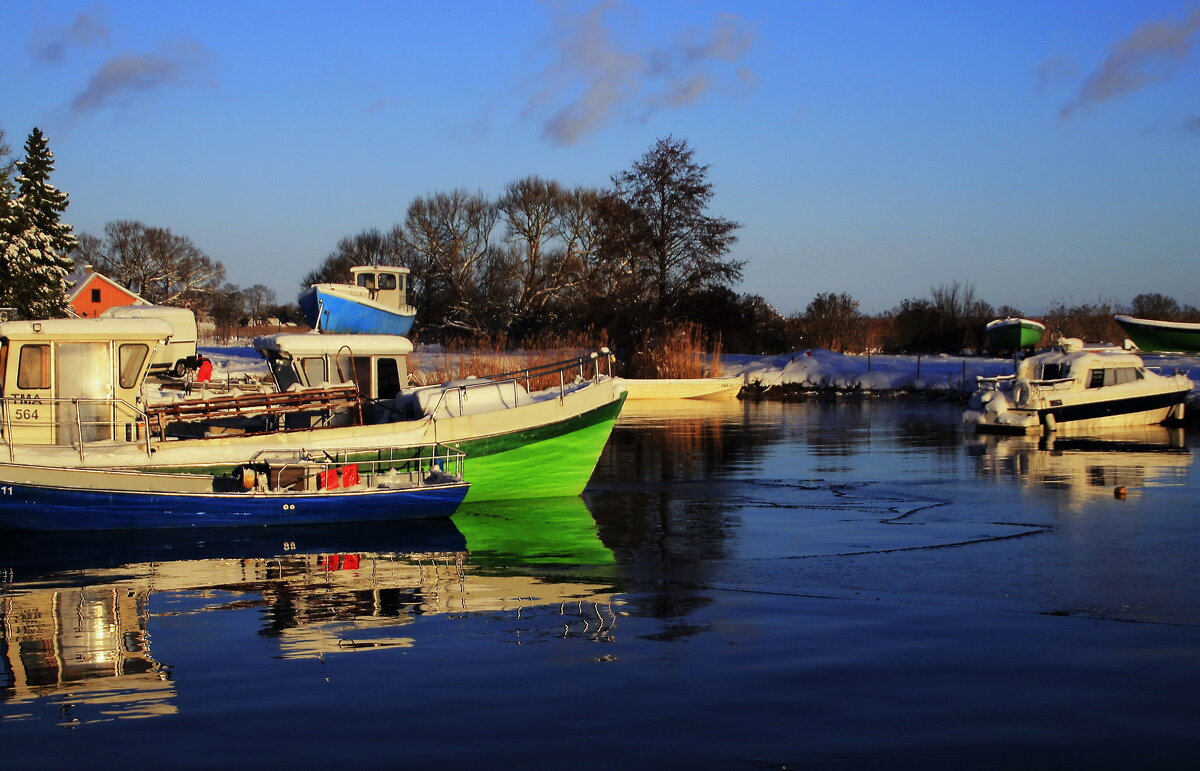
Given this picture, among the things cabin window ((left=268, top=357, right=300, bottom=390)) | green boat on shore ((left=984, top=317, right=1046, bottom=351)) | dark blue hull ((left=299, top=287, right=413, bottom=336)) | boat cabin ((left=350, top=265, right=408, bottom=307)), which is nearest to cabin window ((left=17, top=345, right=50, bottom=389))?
cabin window ((left=268, top=357, right=300, bottom=390))

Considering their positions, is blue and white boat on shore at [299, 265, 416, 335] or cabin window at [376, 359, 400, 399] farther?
blue and white boat on shore at [299, 265, 416, 335]

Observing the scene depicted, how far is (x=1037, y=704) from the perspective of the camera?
8570 mm

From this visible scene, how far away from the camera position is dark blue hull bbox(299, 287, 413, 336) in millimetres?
44031

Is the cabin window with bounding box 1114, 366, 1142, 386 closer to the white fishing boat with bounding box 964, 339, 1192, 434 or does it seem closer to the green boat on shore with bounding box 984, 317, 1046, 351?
the white fishing boat with bounding box 964, 339, 1192, 434

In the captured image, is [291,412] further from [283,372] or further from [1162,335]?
[1162,335]

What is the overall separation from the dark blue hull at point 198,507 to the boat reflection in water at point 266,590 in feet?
0.69

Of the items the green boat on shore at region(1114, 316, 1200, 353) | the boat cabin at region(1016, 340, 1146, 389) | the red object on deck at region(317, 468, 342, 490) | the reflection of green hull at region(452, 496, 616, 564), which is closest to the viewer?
the reflection of green hull at region(452, 496, 616, 564)

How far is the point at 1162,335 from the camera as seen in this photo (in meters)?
48.8

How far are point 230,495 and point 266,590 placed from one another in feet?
12.5

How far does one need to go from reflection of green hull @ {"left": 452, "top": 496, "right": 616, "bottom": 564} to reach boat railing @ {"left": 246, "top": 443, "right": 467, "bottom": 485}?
0.86 meters

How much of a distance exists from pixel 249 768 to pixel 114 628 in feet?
14.1

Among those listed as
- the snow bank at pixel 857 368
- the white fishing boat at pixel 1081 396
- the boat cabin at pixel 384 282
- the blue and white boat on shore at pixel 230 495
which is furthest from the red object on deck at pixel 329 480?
the boat cabin at pixel 384 282

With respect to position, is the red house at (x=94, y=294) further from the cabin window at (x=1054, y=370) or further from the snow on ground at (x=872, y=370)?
the cabin window at (x=1054, y=370)

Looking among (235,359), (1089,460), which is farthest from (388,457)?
(235,359)
